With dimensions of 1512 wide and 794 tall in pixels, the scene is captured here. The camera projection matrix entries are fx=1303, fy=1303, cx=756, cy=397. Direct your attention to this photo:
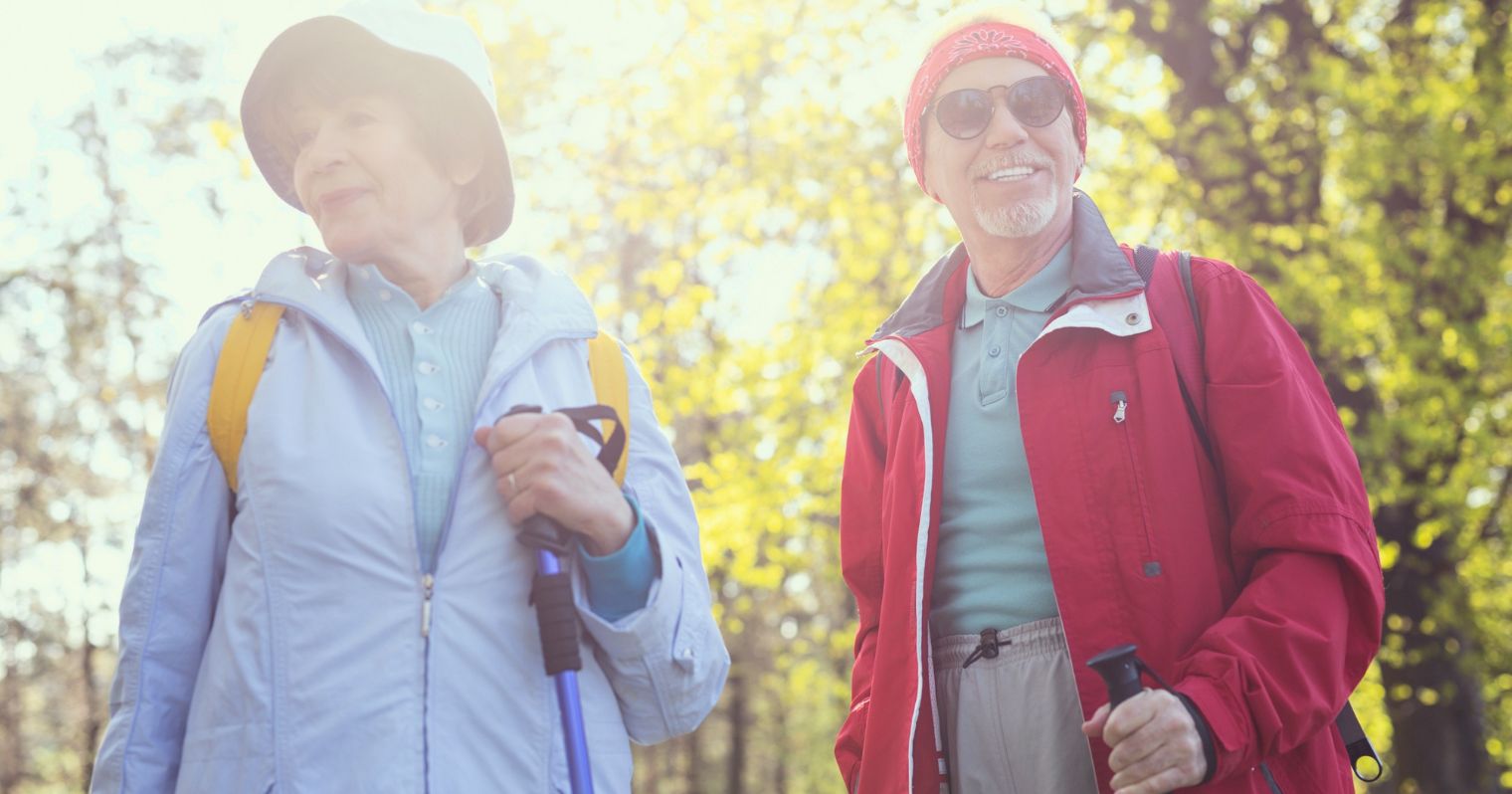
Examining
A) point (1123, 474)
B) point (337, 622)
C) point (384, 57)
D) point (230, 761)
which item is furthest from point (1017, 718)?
point (384, 57)

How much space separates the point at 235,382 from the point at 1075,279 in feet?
5.13

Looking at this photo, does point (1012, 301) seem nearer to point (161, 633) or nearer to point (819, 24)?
point (161, 633)

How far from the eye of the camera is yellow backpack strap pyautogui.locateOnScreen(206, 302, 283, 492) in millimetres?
2025

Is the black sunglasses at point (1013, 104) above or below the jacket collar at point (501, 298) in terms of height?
above

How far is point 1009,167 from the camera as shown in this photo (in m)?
2.81

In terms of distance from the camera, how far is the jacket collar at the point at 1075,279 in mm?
2535

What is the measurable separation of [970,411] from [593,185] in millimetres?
8136

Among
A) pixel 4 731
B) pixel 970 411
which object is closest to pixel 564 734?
pixel 970 411

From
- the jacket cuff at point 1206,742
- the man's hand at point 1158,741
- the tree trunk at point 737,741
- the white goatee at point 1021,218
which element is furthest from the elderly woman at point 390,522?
the tree trunk at point 737,741

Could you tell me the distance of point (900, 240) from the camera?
10523 mm

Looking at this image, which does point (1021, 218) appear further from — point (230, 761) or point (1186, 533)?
point (230, 761)

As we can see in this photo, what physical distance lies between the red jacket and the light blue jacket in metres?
0.63

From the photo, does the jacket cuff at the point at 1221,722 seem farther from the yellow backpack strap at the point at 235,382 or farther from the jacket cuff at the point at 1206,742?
the yellow backpack strap at the point at 235,382

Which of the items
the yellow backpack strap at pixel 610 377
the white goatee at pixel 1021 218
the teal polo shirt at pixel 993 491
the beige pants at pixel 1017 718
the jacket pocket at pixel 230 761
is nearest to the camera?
the jacket pocket at pixel 230 761
